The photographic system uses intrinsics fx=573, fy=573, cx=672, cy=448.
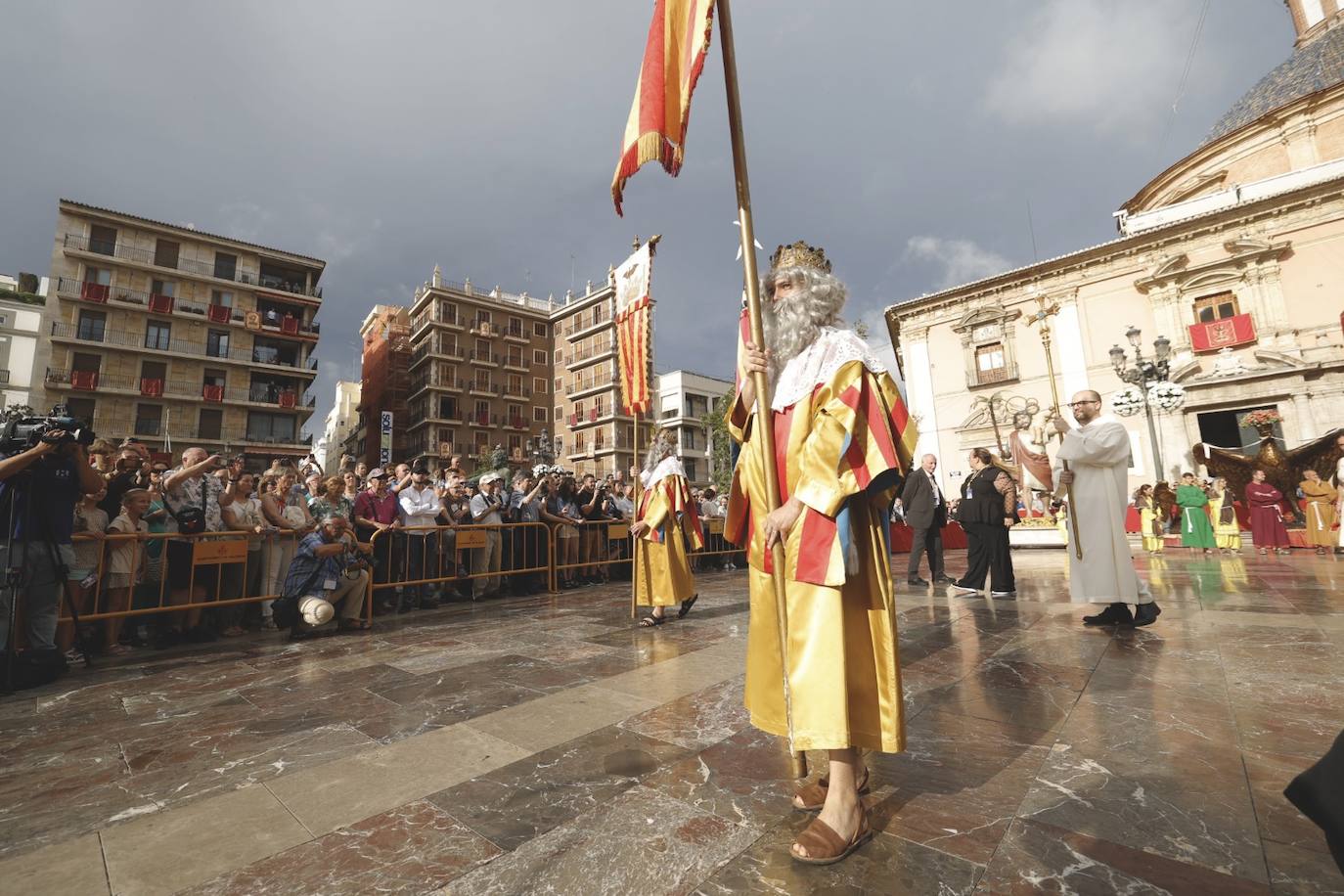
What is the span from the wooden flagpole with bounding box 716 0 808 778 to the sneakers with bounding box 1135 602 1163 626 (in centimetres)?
391

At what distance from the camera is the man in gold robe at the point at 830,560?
1797 mm

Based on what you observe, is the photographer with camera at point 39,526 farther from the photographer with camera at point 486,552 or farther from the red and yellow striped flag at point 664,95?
the red and yellow striped flag at point 664,95

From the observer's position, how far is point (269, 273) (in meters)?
35.1

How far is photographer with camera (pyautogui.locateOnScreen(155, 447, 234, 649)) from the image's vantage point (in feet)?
16.7

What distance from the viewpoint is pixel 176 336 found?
3136cm

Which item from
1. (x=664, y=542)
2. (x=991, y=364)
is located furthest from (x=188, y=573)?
(x=991, y=364)

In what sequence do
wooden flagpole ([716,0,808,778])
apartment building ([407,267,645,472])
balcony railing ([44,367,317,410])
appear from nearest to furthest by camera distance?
wooden flagpole ([716,0,808,778]) < balcony railing ([44,367,317,410]) < apartment building ([407,267,645,472])

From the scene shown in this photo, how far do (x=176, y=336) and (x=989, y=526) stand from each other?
132ft

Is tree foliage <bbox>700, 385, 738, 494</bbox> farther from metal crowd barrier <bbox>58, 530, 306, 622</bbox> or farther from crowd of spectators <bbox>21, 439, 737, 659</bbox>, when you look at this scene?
metal crowd barrier <bbox>58, 530, 306, 622</bbox>

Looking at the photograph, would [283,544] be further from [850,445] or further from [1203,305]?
[1203,305]

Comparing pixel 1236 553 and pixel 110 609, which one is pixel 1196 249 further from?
pixel 110 609

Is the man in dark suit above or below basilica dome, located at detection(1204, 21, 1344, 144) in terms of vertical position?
below

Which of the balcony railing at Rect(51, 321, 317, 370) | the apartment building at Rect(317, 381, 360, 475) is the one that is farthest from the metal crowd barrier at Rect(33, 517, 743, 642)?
the apartment building at Rect(317, 381, 360, 475)

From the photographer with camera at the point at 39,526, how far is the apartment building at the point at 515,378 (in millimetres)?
36618
